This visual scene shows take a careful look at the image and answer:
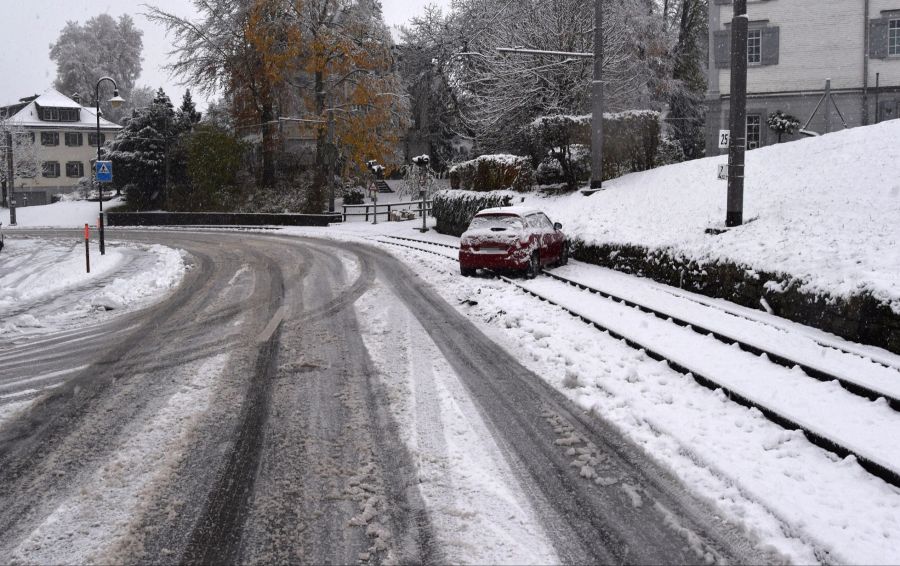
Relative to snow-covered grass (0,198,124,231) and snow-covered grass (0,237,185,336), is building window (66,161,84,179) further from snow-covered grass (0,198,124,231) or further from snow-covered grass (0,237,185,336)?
snow-covered grass (0,237,185,336)

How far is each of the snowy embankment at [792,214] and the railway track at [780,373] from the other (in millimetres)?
1186

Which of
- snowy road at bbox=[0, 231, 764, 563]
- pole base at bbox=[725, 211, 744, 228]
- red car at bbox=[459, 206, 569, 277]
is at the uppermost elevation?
pole base at bbox=[725, 211, 744, 228]

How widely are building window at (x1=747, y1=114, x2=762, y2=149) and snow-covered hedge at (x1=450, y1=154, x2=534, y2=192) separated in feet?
31.6

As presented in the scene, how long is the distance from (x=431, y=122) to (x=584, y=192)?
118ft

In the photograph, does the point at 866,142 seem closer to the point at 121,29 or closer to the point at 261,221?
the point at 261,221

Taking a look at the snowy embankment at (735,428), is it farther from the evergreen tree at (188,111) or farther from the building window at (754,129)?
the evergreen tree at (188,111)

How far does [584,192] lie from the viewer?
22.6m

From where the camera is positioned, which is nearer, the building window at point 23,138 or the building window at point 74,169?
the building window at point 23,138

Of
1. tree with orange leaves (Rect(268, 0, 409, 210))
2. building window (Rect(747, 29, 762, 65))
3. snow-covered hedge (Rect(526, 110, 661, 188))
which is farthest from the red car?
tree with orange leaves (Rect(268, 0, 409, 210))

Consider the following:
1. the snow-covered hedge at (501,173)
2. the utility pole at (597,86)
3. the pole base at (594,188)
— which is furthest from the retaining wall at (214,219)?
the utility pole at (597,86)

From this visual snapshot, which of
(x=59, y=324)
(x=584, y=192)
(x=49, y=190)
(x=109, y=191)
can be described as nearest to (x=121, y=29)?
(x=49, y=190)

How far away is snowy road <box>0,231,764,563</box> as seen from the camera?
4023 mm

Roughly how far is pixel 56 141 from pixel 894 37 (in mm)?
71233

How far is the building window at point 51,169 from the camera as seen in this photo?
68312mm
